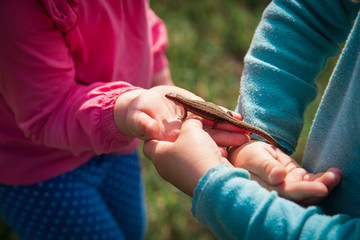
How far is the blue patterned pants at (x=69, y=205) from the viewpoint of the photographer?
270 cm

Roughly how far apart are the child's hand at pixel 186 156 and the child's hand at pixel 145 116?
112mm

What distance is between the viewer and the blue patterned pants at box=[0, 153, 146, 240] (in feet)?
8.86

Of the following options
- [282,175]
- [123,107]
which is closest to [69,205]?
[123,107]

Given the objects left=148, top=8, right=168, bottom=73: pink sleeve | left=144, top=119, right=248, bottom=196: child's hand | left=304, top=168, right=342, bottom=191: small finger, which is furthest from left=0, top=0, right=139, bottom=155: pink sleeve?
left=304, top=168, right=342, bottom=191: small finger

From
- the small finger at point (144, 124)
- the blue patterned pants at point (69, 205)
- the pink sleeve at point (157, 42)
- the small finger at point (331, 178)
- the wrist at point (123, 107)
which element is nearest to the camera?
the small finger at point (331, 178)

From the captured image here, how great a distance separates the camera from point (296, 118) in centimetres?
229

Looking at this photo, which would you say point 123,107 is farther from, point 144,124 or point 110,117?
point 144,124

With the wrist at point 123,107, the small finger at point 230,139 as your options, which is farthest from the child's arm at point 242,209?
the wrist at point 123,107

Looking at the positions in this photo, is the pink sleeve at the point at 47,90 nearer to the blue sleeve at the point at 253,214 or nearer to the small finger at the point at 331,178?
the blue sleeve at the point at 253,214

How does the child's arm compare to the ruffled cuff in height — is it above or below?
above

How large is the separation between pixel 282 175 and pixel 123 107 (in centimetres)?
112

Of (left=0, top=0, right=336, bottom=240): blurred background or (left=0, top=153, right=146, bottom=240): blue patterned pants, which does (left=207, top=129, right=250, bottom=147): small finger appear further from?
(left=0, top=0, right=336, bottom=240): blurred background

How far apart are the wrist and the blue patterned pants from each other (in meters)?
0.84

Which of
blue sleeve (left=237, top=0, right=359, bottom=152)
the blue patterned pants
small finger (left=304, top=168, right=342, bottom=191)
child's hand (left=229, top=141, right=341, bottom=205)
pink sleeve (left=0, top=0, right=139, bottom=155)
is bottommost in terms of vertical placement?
the blue patterned pants
